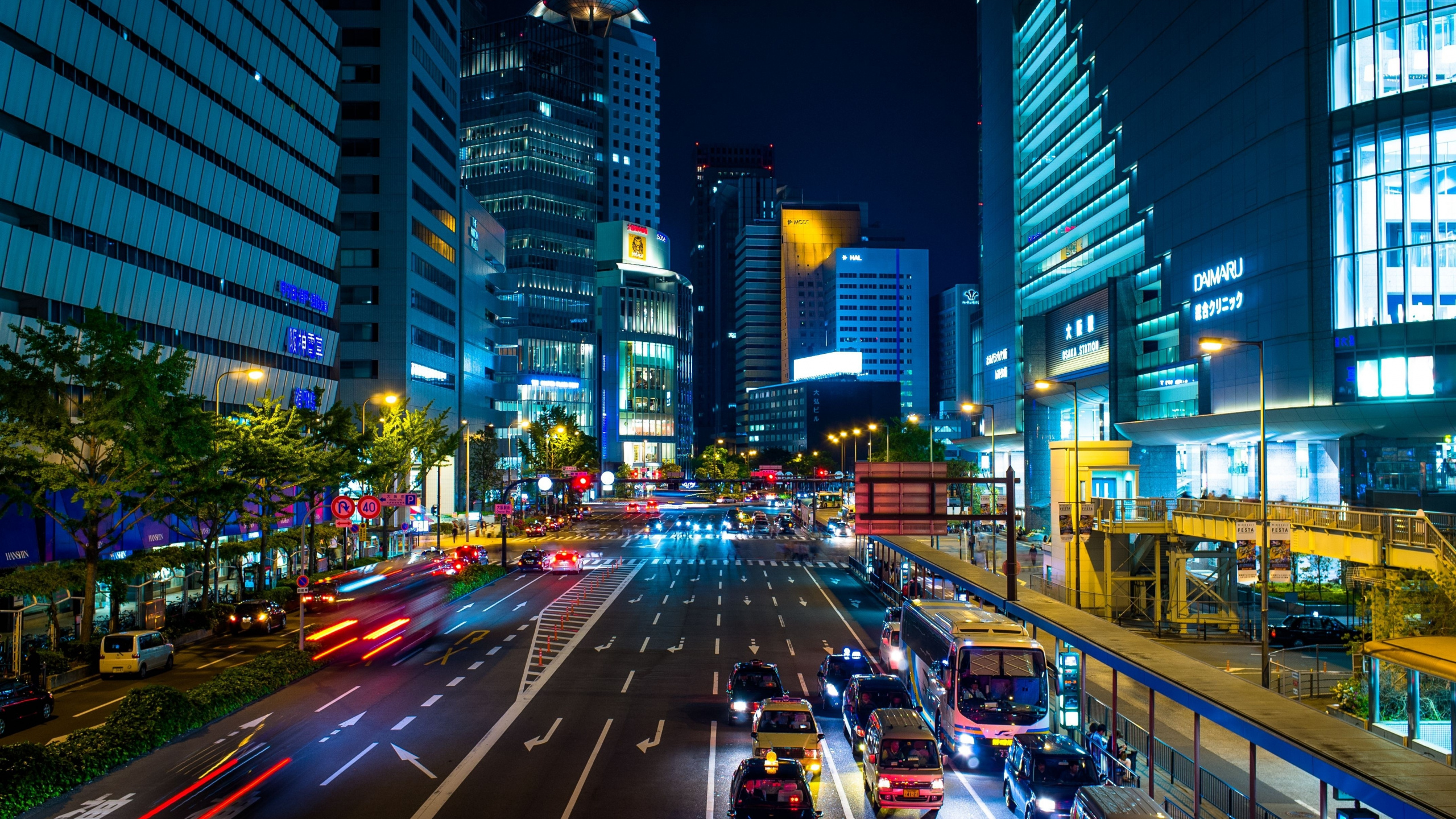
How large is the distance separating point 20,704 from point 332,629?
752 inches

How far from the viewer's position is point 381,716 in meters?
29.7

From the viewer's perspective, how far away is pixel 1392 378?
186 feet

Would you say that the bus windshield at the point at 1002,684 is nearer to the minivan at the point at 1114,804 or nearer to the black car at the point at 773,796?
the minivan at the point at 1114,804

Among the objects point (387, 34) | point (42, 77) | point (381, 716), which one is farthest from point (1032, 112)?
point (381, 716)

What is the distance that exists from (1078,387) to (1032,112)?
3705 cm

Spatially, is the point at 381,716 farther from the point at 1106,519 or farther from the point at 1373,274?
the point at 1373,274

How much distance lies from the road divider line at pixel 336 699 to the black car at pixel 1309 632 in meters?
38.7

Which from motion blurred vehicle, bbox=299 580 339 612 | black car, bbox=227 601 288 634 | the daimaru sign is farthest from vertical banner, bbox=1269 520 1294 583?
motion blurred vehicle, bbox=299 580 339 612

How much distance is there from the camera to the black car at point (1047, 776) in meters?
20.5

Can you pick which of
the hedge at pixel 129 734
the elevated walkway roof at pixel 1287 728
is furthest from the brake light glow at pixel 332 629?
the elevated walkway roof at pixel 1287 728

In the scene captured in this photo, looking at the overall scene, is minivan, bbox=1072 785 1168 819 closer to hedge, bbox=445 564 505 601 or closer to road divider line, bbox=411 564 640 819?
road divider line, bbox=411 564 640 819

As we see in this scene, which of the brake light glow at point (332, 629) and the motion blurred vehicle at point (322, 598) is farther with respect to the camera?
the motion blurred vehicle at point (322, 598)

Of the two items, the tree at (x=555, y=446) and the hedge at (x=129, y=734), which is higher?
the tree at (x=555, y=446)

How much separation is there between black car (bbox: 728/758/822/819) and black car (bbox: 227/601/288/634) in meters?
34.7
